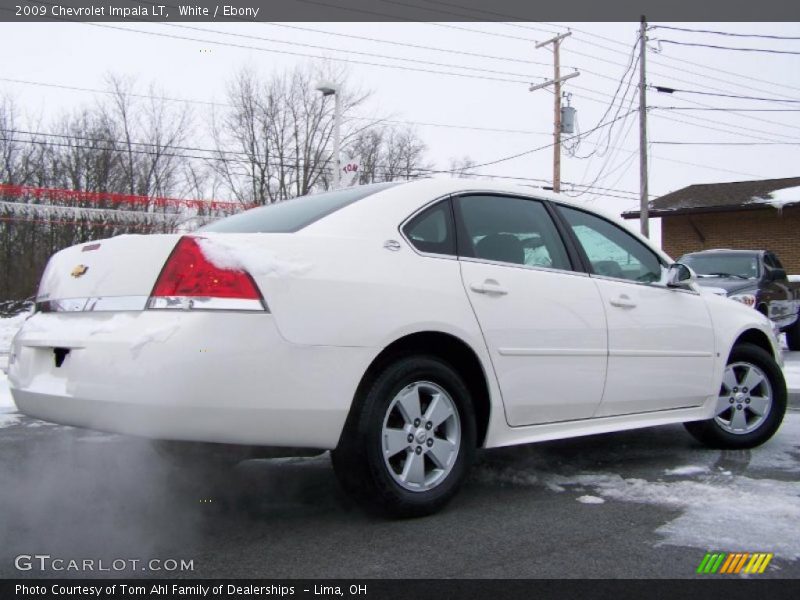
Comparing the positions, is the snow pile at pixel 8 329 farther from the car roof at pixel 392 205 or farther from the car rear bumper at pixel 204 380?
the car roof at pixel 392 205

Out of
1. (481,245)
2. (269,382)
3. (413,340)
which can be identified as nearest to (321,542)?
(269,382)

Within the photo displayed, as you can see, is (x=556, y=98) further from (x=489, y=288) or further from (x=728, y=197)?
(x=489, y=288)

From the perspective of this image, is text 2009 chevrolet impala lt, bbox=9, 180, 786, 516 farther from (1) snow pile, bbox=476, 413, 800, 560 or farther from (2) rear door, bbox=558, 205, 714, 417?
(1) snow pile, bbox=476, 413, 800, 560

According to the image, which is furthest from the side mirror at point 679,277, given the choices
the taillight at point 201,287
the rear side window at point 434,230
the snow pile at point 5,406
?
the snow pile at point 5,406

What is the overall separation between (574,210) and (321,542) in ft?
7.58

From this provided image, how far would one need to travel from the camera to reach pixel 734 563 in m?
2.66

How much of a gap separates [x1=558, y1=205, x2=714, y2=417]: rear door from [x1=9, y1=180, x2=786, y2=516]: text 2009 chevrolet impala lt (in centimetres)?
1

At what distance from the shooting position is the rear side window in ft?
10.8

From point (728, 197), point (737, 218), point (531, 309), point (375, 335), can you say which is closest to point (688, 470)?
point (531, 309)

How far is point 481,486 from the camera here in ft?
12.3

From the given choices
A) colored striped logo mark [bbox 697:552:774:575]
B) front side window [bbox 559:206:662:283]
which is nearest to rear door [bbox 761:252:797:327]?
front side window [bbox 559:206:662:283]

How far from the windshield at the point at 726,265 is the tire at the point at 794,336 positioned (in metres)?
1.80

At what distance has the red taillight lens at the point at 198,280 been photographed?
8.85ft

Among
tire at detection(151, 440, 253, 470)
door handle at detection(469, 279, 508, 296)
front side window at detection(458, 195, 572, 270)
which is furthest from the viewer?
front side window at detection(458, 195, 572, 270)
